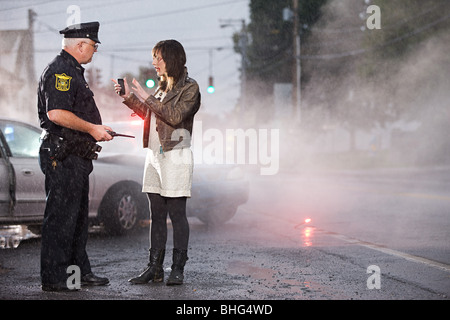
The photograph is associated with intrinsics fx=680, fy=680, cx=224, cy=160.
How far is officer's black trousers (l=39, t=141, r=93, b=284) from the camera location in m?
5.03

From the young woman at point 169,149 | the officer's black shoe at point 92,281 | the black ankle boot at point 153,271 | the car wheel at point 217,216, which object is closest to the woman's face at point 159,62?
the young woman at point 169,149

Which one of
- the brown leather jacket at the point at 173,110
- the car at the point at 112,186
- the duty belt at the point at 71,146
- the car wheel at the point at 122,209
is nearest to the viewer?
the duty belt at the point at 71,146

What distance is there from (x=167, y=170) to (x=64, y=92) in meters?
0.98

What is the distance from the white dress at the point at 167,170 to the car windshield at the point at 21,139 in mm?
2930

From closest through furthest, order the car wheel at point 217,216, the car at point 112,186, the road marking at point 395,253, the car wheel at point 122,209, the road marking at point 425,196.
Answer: the road marking at point 395,253 < the car at point 112,186 < the car wheel at point 122,209 < the car wheel at point 217,216 < the road marking at point 425,196

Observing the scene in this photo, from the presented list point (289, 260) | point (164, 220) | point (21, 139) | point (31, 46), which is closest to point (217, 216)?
point (21, 139)

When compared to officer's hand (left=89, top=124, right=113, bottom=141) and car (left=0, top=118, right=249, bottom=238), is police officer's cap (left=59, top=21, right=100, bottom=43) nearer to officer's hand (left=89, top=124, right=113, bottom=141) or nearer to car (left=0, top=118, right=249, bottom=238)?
officer's hand (left=89, top=124, right=113, bottom=141)

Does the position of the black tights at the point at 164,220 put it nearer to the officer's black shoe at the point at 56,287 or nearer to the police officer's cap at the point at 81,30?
the officer's black shoe at the point at 56,287

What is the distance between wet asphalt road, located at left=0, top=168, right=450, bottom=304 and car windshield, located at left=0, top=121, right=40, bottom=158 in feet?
3.54

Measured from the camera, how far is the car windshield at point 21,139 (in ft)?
25.8

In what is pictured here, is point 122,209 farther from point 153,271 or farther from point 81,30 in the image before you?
point 81,30

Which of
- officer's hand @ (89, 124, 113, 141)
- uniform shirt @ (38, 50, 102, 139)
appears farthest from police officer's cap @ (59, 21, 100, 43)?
officer's hand @ (89, 124, 113, 141)
